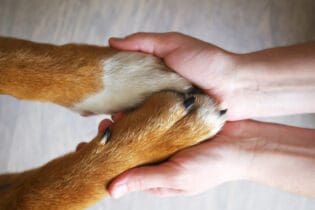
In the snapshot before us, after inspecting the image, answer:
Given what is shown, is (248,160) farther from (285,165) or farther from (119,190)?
(119,190)

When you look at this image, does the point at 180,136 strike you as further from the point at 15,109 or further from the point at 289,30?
the point at 289,30

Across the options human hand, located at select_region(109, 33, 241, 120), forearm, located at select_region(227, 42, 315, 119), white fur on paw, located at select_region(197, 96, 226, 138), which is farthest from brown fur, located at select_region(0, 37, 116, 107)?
forearm, located at select_region(227, 42, 315, 119)

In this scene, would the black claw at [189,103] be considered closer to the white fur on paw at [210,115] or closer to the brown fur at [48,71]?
the white fur on paw at [210,115]

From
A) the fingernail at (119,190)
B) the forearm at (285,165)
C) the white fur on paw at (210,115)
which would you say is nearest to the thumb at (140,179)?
the fingernail at (119,190)

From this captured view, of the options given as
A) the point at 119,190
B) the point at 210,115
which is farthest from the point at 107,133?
the point at 210,115

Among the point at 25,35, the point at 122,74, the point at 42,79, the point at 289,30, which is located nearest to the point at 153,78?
the point at 122,74

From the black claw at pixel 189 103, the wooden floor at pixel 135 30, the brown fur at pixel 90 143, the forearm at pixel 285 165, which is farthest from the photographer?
the wooden floor at pixel 135 30
